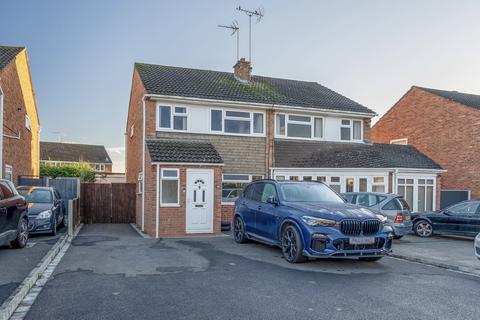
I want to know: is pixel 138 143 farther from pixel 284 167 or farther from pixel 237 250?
pixel 237 250

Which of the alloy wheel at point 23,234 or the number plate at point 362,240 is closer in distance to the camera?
the number plate at point 362,240

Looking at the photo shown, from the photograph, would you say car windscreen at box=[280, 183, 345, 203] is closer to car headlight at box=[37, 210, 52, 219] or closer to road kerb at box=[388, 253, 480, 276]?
road kerb at box=[388, 253, 480, 276]

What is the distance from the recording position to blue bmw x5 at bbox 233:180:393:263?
8.30 meters

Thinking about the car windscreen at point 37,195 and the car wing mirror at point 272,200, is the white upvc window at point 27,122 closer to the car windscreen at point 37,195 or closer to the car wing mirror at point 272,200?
the car windscreen at point 37,195

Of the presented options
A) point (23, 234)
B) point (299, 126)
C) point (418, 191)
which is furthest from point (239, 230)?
point (418, 191)

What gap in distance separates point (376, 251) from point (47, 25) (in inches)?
Result: 525

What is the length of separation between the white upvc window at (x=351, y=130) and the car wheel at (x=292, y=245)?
11.7 m

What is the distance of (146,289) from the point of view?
21.6 ft

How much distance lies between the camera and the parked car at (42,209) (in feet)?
40.9

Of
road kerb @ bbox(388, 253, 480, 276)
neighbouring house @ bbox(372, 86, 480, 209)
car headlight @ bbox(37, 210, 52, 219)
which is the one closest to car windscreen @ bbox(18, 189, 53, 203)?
car headlight @ bbox(37, 210, 52, 219)

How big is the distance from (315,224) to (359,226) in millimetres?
861

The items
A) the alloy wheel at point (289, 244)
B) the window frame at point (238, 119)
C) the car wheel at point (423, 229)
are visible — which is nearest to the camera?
the alloy wheel at point (289, 244)

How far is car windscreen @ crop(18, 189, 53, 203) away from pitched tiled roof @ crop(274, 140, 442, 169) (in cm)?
883

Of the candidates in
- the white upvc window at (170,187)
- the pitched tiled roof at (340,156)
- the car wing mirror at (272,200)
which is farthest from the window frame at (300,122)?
the car wing mirror at (272,200)
